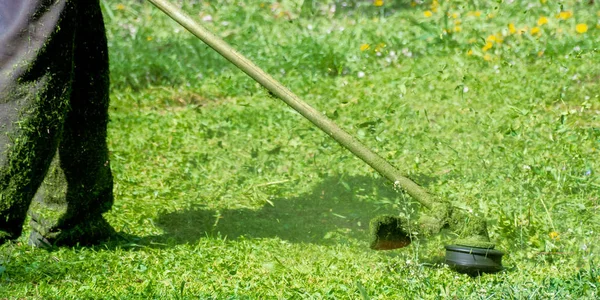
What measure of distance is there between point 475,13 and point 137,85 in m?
2.92

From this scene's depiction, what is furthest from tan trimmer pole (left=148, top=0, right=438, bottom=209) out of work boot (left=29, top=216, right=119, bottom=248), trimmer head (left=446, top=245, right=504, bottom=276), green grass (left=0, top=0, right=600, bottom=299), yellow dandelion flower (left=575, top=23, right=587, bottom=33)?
yellow dandelion flower (left=575, top=23, right=587, bottom=33)

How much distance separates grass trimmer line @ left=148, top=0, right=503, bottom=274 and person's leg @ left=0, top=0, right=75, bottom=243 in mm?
506

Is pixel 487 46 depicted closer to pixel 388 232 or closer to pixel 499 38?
pixel 499 38

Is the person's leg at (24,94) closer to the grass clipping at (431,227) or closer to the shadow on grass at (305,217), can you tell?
Result: the shadow on grass at (305,217)

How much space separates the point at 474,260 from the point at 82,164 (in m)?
1.74

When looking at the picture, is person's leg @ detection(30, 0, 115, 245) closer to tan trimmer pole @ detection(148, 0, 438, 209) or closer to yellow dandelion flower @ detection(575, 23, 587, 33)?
tan trimmer pole @ detection(148, 0, 438, 209)

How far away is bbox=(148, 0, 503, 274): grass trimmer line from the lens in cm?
343

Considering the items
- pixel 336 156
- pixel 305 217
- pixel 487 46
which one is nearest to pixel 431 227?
pixel 305 217

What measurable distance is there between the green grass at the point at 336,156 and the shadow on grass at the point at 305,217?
0.01 m

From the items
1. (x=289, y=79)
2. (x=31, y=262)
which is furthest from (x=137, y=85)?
(x=31, y=262)

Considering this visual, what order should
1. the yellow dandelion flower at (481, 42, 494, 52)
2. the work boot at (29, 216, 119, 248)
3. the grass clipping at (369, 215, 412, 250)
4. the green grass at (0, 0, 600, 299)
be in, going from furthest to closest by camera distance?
the yellow dandelion flower at (481, 42, 494, 52) < the work boot at (29, 216, 119, 248) < the grass clipping at (369, 215, 412, 250) < the green grass at (0, 0, 600, 299)

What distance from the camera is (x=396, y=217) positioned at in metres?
3.58

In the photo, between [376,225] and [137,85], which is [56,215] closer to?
[376,225]

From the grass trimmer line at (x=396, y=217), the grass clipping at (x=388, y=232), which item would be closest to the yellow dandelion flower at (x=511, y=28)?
the grass trimmer line at (x=396, y=217)
